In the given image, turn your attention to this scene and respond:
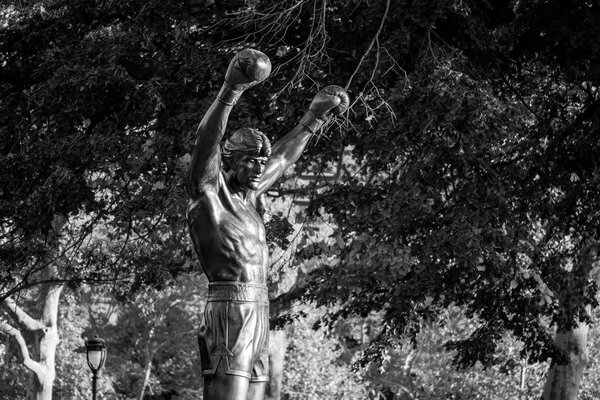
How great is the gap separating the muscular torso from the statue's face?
0.52ft

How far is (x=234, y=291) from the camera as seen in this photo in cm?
694

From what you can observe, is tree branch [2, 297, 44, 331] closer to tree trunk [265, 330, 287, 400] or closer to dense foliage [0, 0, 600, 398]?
tree trunk [265, 330, 287, 400]

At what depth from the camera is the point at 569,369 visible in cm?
1923

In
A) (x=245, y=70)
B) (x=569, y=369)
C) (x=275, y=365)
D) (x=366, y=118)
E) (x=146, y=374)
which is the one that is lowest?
(x=245, y=70)

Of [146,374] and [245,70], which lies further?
[146,374]

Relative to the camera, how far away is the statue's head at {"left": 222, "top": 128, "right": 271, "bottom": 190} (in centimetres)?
719

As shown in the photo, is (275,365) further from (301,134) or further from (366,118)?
(301,134)

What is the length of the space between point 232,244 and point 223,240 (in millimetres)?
52

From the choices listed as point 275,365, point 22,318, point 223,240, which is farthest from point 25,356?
point 223,240

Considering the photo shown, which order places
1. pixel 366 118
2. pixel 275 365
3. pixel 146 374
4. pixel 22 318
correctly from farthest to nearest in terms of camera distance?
1. pixel 146 374
2. pixel 22 318
3. pixel 275 365
4. pixel 366 118

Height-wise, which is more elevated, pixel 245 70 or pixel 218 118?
pixel 245 70

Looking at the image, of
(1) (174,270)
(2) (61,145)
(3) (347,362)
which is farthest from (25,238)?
(3) (347,362)

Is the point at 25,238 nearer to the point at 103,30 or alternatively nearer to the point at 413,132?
the point at 103,30

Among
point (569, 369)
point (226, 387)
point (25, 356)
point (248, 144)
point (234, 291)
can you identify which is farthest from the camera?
point (25, 356)
